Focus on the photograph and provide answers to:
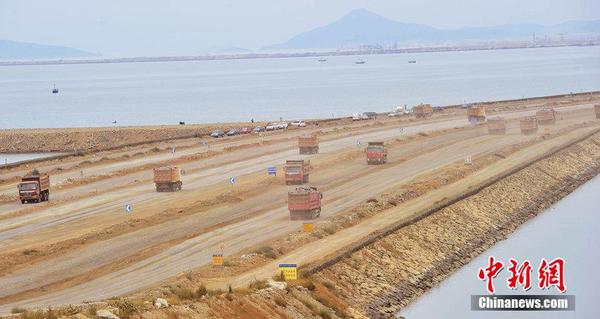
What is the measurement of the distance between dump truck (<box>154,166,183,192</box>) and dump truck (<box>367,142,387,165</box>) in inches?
768

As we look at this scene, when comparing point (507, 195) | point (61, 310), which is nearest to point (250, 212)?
point (507, 195)

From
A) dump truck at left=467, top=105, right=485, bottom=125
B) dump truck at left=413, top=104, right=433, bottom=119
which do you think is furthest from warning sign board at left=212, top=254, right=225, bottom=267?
dump truck at left=413, top=104, right=433, bottom=119

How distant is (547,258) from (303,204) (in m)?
14.2

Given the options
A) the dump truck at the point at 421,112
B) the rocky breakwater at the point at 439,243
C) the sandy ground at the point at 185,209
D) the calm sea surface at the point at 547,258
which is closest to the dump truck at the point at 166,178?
the sandy ground at the point at 185,209

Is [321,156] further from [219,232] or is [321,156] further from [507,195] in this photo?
[219,232]

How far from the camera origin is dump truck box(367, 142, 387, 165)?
305ft

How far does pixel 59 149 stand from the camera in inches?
5728

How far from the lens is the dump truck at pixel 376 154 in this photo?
9300 cm

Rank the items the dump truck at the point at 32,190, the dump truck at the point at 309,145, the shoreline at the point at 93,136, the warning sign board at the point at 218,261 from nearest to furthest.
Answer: the warning sign board at the point at 218,261 → the dump truck at the point at 32,190 → the dump truck at the point at 309,145 → the shoreline at the point at 93,136

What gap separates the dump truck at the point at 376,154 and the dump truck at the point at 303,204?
2931 centimetres

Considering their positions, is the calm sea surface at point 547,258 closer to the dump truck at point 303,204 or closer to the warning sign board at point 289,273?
the warning sign board at point 289,273

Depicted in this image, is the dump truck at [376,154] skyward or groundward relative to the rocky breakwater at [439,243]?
skyward

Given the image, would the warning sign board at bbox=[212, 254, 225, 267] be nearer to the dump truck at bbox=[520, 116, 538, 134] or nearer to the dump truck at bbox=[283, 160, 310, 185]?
the dump truck at bbox=[283, 160, 310, 185]

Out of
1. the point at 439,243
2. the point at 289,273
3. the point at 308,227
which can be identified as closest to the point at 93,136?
the point at 439,243
